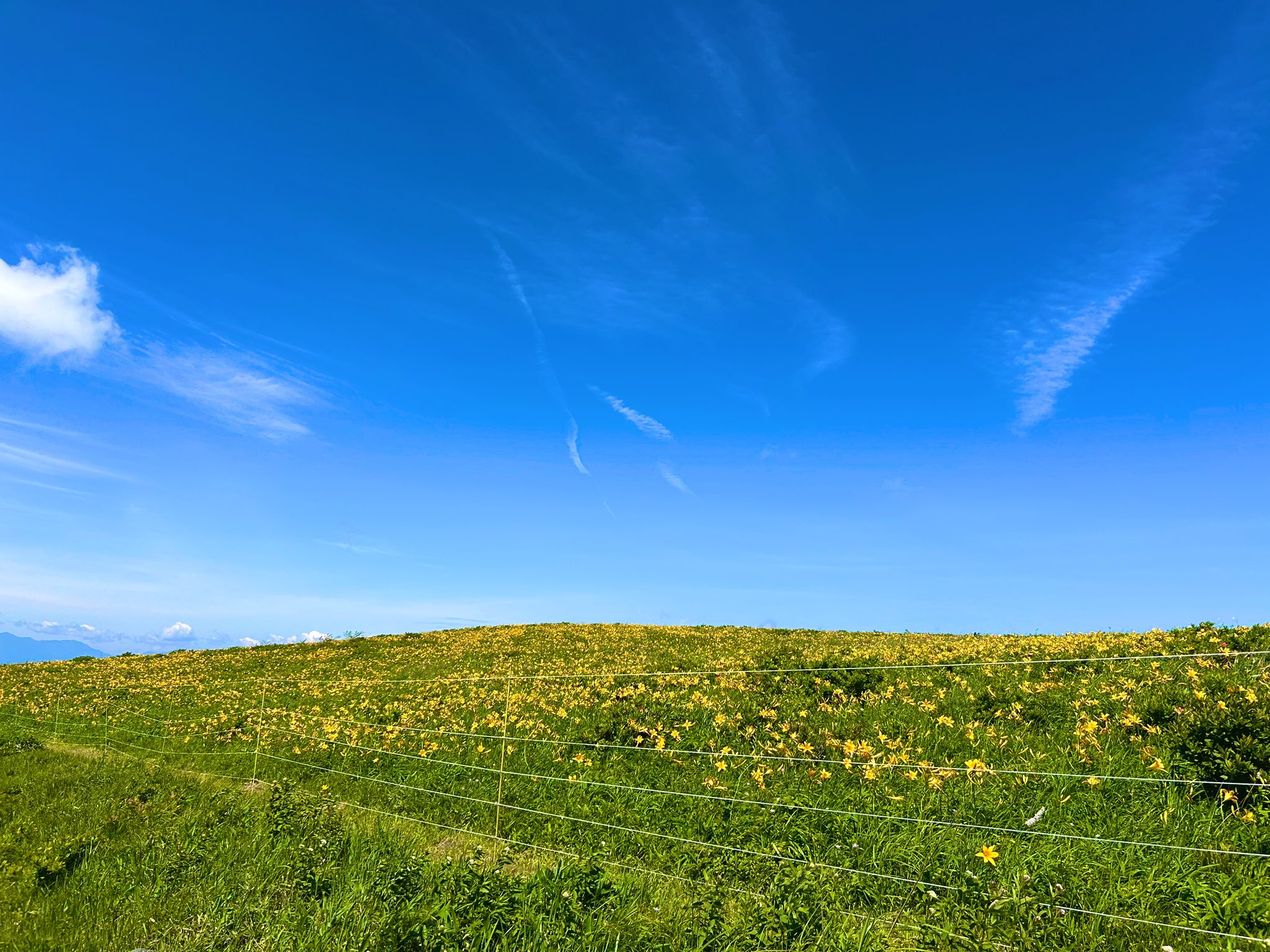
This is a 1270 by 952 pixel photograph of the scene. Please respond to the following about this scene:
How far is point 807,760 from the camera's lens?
766cm

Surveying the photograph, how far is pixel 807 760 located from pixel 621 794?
3.66 m

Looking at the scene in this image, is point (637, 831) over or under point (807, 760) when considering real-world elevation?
under

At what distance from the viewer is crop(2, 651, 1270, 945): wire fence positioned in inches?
273

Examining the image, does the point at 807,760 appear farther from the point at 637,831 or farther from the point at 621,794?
the point at 621,794

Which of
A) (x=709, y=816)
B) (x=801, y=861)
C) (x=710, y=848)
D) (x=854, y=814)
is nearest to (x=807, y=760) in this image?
(x=854, y=814)

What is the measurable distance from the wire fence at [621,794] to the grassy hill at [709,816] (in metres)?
0.06

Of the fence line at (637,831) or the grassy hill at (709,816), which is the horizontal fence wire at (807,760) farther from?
the fence line at (637,831)

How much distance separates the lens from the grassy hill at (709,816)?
18.2 feet

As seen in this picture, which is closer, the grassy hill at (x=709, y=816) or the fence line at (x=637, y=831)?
the grassy hill at (x=709, y=816)

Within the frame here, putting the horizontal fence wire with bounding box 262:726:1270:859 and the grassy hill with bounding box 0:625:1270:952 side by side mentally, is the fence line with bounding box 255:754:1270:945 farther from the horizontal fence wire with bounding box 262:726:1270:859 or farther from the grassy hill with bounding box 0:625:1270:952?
the horizontal fence wire with bounding box 262:726:1270:859

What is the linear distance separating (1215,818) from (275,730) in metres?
18.3

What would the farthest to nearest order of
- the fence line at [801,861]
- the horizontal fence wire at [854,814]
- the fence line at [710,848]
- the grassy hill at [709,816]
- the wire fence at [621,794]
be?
the wire fence at [621,794], the horizontal fence wire at [854,814], the grassy hill at [709,816], the fence line at [710,848], the fence line at [801,861]

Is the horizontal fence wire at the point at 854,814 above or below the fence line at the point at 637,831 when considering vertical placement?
above

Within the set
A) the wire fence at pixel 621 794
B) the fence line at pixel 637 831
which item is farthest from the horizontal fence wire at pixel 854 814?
the fence line at pixel 637 831
